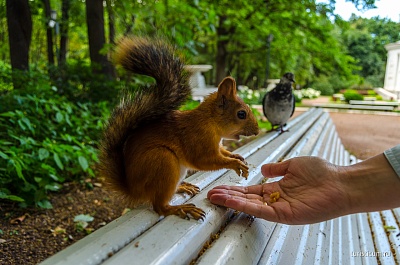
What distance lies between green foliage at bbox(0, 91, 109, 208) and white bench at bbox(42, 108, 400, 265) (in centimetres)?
93

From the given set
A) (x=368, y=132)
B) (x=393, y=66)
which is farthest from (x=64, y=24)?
(x=393, y=66)

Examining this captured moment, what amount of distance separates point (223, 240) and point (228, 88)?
50 centimetres

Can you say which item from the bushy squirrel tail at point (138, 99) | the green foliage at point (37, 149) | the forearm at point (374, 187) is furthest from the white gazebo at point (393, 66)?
the green foliage at point (37, 149)

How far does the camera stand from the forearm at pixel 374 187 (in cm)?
79

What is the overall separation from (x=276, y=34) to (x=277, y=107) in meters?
3.86

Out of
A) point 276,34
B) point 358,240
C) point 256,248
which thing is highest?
point 276,34

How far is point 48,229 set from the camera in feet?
5.22

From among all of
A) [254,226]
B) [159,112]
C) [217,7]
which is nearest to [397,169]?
[254,226]

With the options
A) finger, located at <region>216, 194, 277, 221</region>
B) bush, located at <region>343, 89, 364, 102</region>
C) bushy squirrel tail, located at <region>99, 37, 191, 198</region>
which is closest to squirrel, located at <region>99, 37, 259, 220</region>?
bushy squirrel tail, located at <region>99, 37, 191, 198</region>

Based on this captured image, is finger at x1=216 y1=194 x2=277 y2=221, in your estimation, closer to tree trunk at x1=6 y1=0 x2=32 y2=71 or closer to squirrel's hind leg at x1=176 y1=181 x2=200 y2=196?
squirrel's hind leg at x1=176 y1=181 x2=200 y2=196

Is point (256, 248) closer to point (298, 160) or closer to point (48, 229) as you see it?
point (298, 160)

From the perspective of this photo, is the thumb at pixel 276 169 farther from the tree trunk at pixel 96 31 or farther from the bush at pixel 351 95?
the bush at pixel 351 95

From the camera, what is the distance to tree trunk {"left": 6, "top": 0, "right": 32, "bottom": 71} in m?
2.72

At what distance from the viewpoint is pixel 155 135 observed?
2.89 ft
